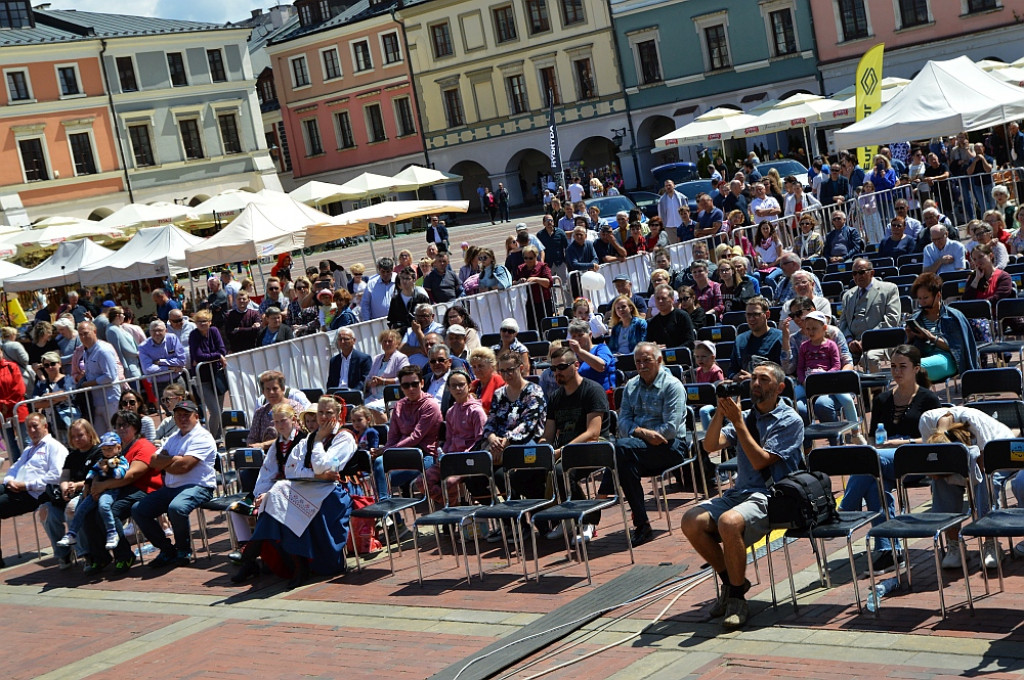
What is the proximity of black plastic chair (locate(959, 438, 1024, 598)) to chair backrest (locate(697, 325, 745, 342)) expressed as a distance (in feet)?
19.5

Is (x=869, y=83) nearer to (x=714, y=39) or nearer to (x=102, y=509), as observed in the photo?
(x=102, y=509)

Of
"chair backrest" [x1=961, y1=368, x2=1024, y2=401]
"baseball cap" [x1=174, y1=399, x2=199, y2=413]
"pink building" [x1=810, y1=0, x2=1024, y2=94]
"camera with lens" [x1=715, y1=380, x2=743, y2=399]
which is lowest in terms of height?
"chair backrest" [x1=961, y1=368, x2=1024, y2=401]

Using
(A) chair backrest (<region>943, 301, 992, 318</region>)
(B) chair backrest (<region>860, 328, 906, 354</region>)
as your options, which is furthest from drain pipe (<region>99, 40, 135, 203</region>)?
(A) chair backrest (<region>943, 301, 992, 318</region>)

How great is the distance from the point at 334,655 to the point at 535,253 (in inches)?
390

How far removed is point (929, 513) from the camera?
813cm

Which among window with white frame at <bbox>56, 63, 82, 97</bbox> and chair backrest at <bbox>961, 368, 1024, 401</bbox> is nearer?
chair backrest at <bbox>961, 368, 1024, 401</bbox>

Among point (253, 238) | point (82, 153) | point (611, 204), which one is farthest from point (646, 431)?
point (82, 153)

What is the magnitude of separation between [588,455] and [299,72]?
57.4 meters

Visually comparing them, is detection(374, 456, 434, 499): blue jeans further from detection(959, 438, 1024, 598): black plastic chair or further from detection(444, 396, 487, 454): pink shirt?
detection(959, 438, 1024, 598): black plastic chair

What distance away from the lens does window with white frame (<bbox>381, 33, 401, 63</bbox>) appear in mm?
61062

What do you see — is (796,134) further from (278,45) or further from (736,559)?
(736,559)

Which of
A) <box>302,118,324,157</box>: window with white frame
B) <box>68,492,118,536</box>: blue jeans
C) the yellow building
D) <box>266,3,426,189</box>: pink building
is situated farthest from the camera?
<box>302,118,324,157</box>: window with white frame

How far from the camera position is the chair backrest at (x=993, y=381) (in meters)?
9.70

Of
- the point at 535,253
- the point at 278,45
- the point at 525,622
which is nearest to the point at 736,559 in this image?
the point at 525,622
